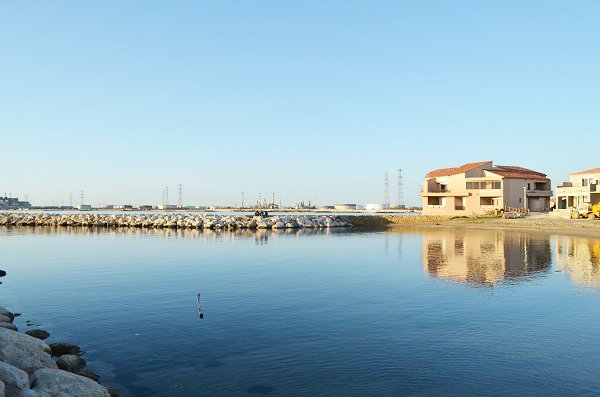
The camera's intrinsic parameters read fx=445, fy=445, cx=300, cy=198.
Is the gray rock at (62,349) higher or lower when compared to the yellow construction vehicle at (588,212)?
lower

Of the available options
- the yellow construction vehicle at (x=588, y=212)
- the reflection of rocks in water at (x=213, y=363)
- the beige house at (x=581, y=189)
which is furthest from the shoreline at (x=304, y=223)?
the reflection of rocks in water at (x=213, y=363)

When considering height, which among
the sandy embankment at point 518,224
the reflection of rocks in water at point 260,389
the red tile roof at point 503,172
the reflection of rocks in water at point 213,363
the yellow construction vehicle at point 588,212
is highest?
the red tile roof at point 503,172

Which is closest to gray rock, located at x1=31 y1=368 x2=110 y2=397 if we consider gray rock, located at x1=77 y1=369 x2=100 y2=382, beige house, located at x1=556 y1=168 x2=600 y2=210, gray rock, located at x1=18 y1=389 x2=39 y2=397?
gray rock, located at x1=18 y1=389 x2=39 y2=397

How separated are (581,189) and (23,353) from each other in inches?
2701

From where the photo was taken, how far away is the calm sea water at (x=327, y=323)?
30.3 feet

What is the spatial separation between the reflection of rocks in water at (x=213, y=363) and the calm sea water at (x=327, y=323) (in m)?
0.07

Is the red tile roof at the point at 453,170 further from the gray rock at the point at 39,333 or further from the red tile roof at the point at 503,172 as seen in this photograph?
the gray rock at the point at 39,333

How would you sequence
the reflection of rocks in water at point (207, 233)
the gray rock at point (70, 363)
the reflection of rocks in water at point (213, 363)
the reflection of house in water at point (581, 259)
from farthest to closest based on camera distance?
the reflection of rocks in water at point (207, 233)
the reflection of house in water at point (581, 259)
the reflection of rocks in water at point (213, 363)
the gray rock at point (70, 363)

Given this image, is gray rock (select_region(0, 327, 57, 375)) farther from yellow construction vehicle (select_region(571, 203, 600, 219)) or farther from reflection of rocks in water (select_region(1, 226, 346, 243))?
yellow construction vehicle (select_region(571, 203, 600, 219))

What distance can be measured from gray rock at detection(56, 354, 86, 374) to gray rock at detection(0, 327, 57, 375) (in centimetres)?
34

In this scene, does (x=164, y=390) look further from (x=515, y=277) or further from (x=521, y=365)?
(x=515, y=277)

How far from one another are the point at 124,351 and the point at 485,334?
373 inches

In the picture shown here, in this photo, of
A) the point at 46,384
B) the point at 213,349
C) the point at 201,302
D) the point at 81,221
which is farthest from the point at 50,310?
the point at 81,221

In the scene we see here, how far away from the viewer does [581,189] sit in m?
61.2
